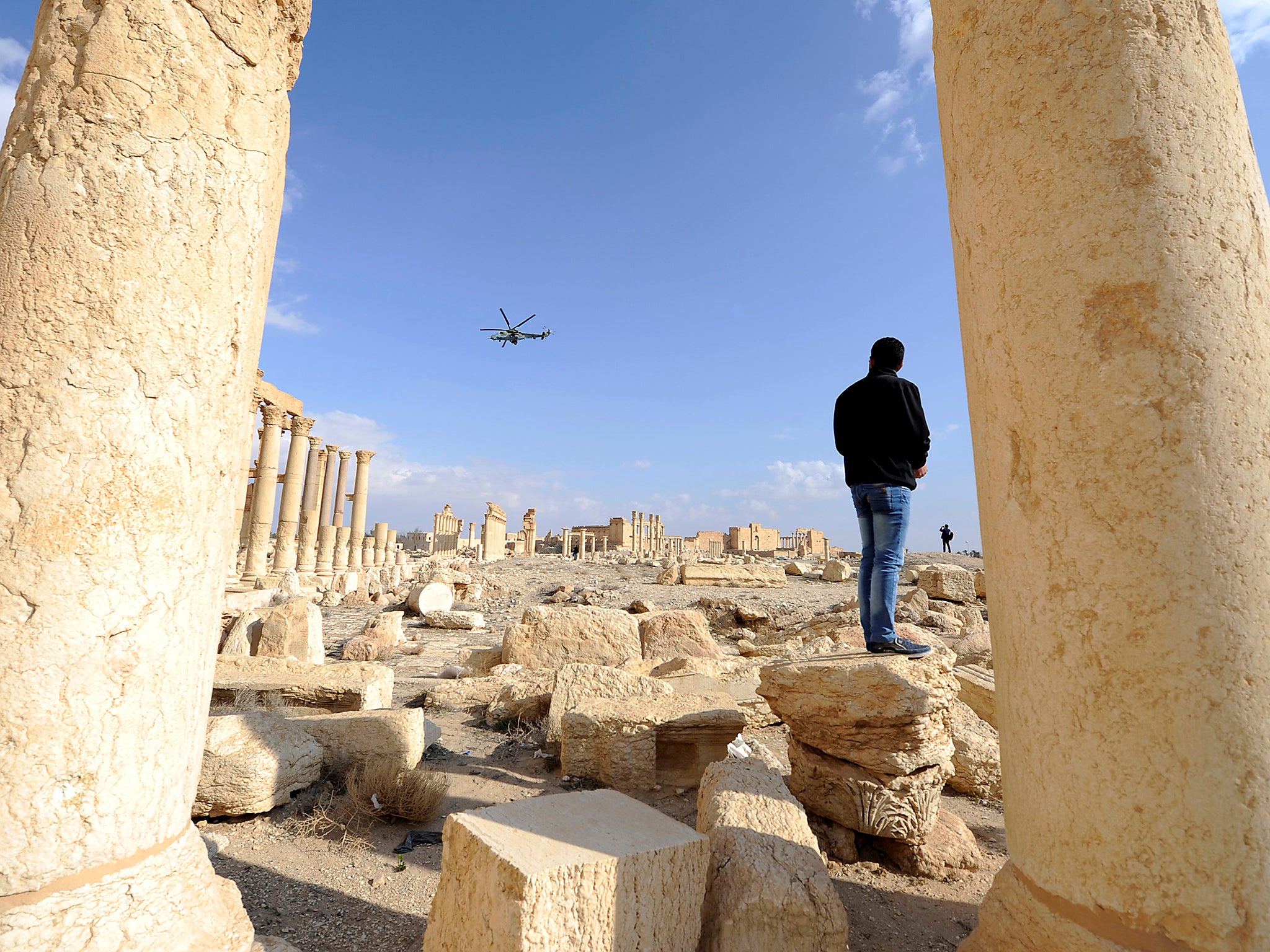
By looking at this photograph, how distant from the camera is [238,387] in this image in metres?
2.24

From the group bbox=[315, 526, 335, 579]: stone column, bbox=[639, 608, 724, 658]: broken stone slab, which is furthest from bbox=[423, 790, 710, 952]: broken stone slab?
bbox=[315, 526, 335, 579]: stone column

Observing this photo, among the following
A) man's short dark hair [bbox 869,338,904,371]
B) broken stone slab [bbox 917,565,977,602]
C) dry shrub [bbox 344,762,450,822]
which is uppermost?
man's short dark hair [bbox 869,338,904,371]

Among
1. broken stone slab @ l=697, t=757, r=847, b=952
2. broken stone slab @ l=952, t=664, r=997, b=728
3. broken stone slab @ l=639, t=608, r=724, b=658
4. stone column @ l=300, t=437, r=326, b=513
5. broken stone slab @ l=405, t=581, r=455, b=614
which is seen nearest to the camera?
broken stone slab @ l=697, t=757, r=847, b=952

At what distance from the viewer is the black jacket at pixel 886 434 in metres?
3.46

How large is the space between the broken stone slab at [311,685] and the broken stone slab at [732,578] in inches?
543

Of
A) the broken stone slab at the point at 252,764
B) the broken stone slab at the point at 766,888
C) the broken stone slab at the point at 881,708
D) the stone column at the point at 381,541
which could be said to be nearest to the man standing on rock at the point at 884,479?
the broken stone slab at the point at 881,708

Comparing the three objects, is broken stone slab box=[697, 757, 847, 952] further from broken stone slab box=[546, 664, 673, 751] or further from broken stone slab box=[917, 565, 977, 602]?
broken stone slab box=[917, 565, 977, 602]

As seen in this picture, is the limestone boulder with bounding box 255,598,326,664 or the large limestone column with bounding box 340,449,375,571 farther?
the large limestone column with bounding box 340,449,375,571

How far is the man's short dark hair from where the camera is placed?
3767 millimetres

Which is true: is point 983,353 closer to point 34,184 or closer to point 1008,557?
point 1008,557

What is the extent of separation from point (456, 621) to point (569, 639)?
5.19 metres

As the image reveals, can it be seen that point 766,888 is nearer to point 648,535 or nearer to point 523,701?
point 523,701

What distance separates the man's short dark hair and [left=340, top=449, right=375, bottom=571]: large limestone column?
24239 mm

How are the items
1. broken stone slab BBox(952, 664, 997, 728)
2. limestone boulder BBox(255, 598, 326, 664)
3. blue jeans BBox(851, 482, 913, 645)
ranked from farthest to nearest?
limestone boulder BBox(255, 598, 326, 664)
broken stone slab BBox(952, 664, 997, 728)
blue jeans BBox(851, 482, 913, 645)
